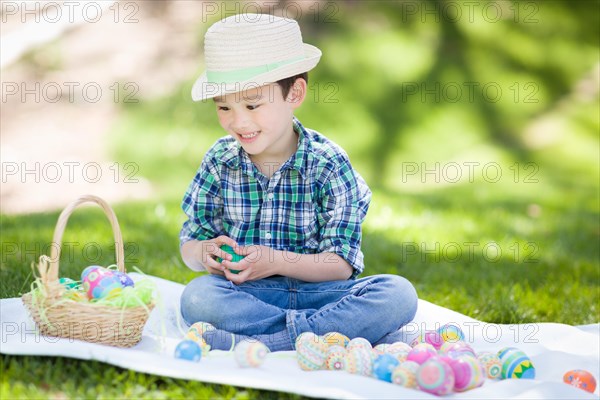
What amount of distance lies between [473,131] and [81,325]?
5.94 m

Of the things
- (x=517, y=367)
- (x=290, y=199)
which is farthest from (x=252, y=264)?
(x=517, y=367)

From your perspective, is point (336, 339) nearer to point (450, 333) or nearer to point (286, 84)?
point (450, 333)

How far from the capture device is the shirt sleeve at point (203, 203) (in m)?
2.98

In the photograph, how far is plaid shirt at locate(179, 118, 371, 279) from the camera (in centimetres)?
288

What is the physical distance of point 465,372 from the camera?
7.17ft

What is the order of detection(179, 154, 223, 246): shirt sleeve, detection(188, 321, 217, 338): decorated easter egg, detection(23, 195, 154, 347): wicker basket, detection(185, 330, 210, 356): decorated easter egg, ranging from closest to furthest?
1. detection(23, 195, 154, 347): wicker basket
2. detection(185, 330, 210, 356): decorated easter egg
3. detection(188, 321, 217, 338): decorated easter egg
4. detection(179, 154, 223, 246): shirt sleeve

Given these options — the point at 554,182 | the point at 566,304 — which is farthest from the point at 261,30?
the point at 554,182

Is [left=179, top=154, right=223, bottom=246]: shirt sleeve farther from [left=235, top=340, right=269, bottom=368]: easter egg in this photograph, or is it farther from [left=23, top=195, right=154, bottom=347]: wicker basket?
[left=235, top=340, right=269, bottom=368]: easter egg

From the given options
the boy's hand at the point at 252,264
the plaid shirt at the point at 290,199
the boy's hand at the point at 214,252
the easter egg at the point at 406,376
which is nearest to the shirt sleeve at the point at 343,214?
the plaid shirt at the point at 290,199

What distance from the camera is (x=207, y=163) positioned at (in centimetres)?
300

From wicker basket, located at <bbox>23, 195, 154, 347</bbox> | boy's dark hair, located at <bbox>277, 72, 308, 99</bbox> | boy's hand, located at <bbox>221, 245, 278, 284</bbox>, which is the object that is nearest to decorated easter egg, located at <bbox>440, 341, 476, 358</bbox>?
boy's hand, located at <bbox>221, 245, 278, 284</bbox>

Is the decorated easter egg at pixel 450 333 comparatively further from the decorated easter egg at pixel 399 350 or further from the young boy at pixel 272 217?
the decorated easter egg at pixel 399 350

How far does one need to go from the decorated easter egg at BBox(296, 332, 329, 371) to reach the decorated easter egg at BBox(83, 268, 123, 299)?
575 mm

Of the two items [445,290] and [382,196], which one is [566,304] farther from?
[382,196]
